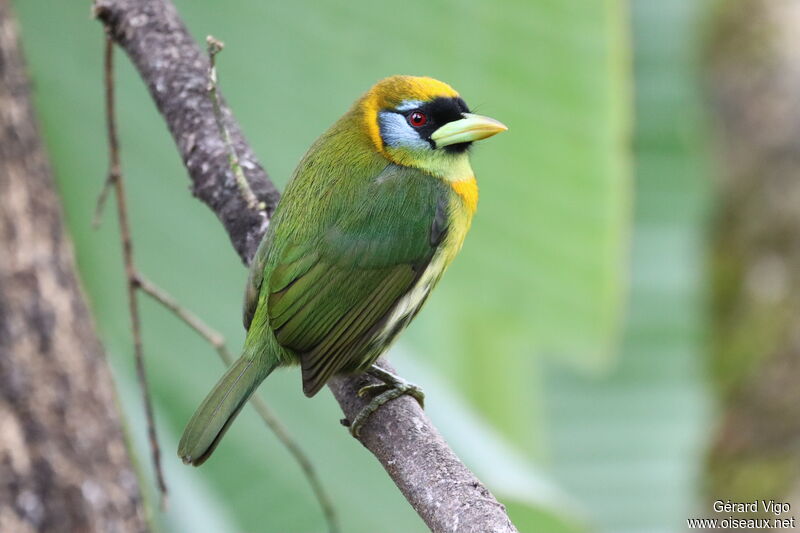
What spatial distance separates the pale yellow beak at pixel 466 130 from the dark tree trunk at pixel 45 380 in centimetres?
87

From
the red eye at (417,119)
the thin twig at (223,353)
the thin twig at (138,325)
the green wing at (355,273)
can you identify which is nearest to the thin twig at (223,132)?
the thin twig at (138,325)

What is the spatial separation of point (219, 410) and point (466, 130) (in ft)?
2.85

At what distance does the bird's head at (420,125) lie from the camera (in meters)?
2.42

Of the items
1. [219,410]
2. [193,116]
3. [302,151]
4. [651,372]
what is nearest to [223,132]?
[193,116]

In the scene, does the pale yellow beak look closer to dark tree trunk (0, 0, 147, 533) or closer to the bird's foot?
the bird's foot

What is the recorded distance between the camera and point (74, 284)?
2.05m

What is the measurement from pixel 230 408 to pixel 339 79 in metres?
1.33

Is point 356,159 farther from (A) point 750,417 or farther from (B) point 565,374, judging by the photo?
(A) point 750,417

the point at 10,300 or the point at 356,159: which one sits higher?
the point at 356,159

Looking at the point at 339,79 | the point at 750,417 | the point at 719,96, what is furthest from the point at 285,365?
the point at 719,96

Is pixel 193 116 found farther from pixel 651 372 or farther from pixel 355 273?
pixel 651 372

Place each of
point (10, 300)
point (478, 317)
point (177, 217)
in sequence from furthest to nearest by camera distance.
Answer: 1. point (478, 317)
2. point (177, 217)
3. point (10, 300)

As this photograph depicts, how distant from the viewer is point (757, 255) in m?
5.62

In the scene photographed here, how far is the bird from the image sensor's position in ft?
6.85
